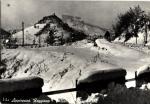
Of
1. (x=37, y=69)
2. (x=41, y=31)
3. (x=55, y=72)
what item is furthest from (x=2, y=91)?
(x=41, y=31)

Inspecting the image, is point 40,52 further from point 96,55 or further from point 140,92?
point 140,92

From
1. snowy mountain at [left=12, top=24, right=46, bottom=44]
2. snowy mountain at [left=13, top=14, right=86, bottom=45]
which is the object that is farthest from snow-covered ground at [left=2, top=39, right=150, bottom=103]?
snowy mountain at [left=12, top=24, right=46, bottom=44]

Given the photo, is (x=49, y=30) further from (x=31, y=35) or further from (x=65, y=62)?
(x=65, y=62)

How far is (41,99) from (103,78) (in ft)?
7.74

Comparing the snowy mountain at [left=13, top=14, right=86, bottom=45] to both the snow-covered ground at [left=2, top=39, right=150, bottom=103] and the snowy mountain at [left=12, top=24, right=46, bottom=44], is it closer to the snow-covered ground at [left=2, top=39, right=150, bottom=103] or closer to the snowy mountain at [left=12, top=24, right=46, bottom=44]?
the snowy mountain at [left=12, top=24, right=46, bottom=44]

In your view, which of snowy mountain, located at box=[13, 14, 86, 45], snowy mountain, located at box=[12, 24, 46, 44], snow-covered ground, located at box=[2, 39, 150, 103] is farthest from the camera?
snowy mountain, located at box=[12, 24, 46, 44]

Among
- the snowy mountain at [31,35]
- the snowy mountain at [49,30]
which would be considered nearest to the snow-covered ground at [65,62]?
the snowy mountain at [49,30]

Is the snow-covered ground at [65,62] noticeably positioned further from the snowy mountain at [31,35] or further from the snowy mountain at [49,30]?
the snowy mountain at [31,35]

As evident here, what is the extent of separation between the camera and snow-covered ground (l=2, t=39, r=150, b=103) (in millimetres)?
20719

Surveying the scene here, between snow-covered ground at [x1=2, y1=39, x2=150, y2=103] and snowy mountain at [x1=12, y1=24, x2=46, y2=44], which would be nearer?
snow-covered ground at [x1=2, y1=39, x2=150, y2=103]

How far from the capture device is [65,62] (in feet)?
76.9

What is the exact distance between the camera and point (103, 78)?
1000cm

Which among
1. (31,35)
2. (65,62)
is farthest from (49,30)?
(65,62)

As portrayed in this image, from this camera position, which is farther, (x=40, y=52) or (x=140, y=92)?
(x=40, y=52)
